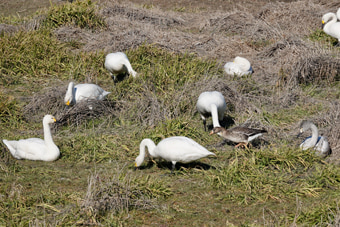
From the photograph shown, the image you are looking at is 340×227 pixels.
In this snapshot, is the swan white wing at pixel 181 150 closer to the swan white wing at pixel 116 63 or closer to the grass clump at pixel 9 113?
the grass clump at pixel 9 113

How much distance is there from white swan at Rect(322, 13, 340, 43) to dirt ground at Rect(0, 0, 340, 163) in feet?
1.94

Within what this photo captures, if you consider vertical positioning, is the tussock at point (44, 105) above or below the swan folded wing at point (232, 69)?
below

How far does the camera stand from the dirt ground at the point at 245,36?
10.7 metres

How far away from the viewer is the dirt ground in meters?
10.7

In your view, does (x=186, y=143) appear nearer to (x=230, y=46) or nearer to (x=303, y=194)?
(x=303, y=194)

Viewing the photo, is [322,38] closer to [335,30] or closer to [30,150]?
[335,30]

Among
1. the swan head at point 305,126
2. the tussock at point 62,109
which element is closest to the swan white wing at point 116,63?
the tussock at point 62,109

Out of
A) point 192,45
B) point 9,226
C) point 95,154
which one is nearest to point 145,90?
point 95,154

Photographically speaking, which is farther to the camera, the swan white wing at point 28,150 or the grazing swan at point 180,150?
the swan white wing at point 28,150

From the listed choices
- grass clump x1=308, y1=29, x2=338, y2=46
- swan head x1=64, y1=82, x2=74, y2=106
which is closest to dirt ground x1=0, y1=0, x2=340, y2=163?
grass clump x1=308, y1=29, x2=338, y2=46

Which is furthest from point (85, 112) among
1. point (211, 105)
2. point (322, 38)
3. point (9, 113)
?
point (322, 38)

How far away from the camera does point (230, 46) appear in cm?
1324

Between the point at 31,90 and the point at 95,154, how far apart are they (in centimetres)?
377

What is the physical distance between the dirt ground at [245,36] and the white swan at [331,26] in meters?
0.59
